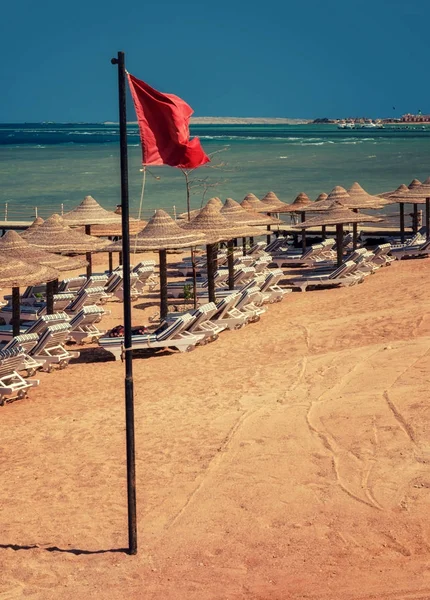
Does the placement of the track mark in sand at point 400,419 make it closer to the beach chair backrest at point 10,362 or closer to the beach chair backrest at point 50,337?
the beach chair backrest at point 10,362

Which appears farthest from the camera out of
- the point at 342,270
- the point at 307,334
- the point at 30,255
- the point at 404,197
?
the point at 404,197

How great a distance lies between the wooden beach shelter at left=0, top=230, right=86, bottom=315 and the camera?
15.0 m

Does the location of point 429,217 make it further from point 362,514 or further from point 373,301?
point 362,514

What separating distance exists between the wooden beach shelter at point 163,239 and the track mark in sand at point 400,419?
253 inches

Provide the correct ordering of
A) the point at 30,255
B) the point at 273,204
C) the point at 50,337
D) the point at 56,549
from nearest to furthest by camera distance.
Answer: the point at 56,549 < the point at 50,337 < the point at 30,255 < the point at 273,204

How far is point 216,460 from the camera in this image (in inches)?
348

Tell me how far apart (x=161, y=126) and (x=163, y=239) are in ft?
29.5

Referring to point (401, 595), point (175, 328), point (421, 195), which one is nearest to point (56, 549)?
point (401, 595)

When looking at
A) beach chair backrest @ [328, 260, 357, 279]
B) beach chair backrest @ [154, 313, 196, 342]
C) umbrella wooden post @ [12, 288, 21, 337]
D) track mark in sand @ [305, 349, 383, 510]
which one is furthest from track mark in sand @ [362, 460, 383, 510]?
beach chair backrest @ [328, 260, 357, 279]

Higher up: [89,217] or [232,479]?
[89,217]

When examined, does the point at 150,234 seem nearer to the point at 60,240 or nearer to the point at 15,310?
the point at 15,310

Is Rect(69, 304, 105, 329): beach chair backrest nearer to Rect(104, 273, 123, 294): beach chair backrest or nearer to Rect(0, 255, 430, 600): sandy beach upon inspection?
Rect(0, 255, 430, 600): sandy beach

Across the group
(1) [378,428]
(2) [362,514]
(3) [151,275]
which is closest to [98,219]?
(3) [151,275]

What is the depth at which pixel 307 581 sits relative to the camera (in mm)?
6434
